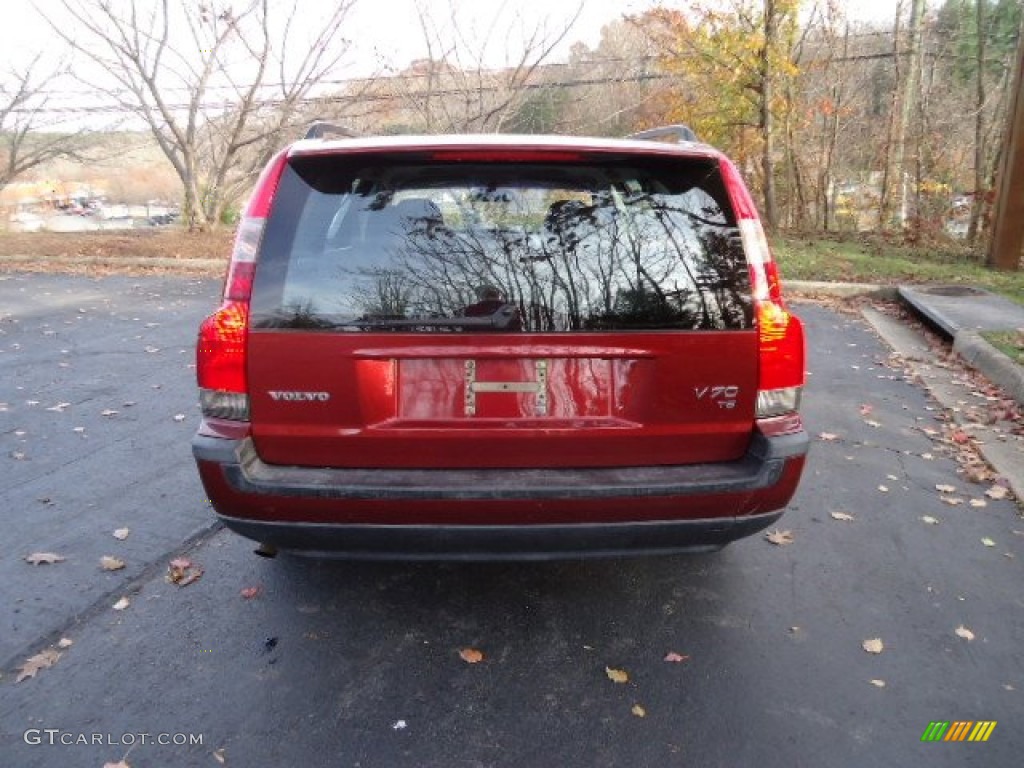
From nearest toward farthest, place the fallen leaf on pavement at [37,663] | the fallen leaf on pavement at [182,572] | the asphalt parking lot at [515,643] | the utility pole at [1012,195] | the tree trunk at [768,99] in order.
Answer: the asphalt parking lot at [515,643], the fallen leaf on pavement at [37,663], the fallen leaf on pavement at [182,572], the utility pole at [1012,195], the tree trunk at [768,99]

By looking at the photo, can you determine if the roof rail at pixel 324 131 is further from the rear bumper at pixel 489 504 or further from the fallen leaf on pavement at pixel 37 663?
the fallen leaf on pavement at pixel 37 663

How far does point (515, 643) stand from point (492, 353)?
3.74ft

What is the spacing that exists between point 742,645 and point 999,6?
2930 cm

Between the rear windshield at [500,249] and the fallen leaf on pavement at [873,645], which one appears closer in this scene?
the rear windshield at [500,249]

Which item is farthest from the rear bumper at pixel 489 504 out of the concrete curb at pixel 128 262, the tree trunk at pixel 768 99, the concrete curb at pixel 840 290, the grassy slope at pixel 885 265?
the tree trunk at pixel 768 99

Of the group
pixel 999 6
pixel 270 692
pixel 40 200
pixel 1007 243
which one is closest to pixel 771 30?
pixel 1007 243

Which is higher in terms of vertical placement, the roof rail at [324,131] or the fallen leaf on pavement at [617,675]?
the roof rail at [324,131]

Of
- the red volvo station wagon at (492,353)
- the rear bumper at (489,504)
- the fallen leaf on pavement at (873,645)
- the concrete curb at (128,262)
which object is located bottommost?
the fallen leaf on pavement at (873,645)

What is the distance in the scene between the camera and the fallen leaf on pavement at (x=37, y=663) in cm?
240

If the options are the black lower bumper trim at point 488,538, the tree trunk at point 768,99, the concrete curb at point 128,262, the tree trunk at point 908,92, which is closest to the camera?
the black lower bumper trim at point 488,538

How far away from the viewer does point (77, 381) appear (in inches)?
233

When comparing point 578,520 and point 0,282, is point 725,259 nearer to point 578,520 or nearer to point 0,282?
point 578,520

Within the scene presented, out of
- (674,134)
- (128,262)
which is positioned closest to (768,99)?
(128,262)

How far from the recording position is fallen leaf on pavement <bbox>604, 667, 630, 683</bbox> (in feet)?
7.92
